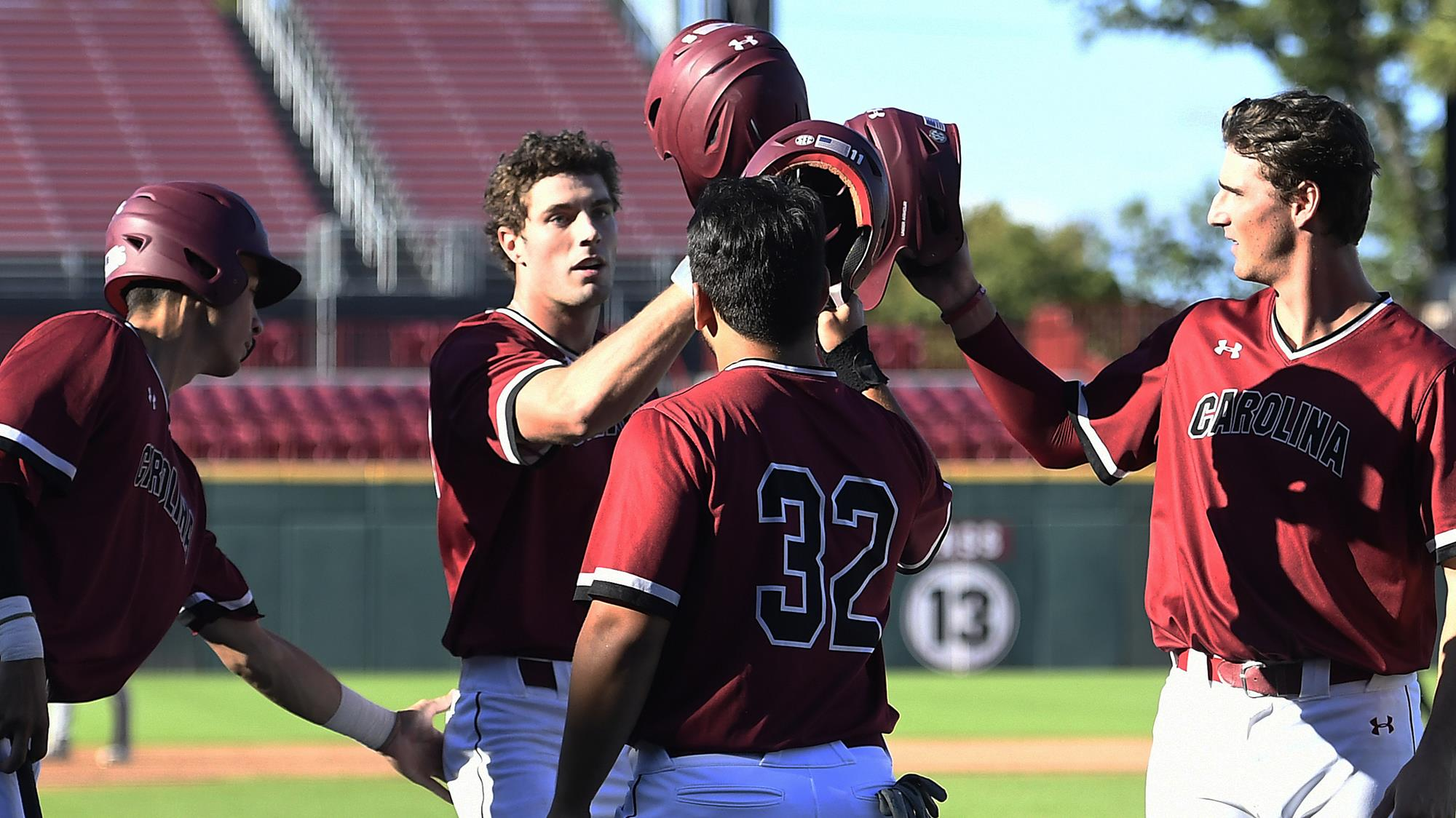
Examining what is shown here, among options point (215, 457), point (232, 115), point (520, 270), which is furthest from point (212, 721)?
point (232, 115)

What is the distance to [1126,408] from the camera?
420cm

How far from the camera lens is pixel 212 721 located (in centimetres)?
1367

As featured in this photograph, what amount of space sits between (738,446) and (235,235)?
166 cm

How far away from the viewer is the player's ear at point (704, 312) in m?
3.22

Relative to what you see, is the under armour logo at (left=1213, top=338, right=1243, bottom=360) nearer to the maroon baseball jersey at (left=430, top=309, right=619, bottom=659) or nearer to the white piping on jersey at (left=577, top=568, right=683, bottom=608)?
the maroon baseball jersey at (left=430, top=309, right=619, bottom=659)

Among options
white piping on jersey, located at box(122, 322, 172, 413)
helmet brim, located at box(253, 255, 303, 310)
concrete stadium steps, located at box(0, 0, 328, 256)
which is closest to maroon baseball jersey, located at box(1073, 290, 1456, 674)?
helmet brim, located at box(253, 255, 303, 310)

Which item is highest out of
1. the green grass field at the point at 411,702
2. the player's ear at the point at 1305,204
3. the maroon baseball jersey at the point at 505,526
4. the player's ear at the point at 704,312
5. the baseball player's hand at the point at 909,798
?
the player's ear at the point at 1305,204

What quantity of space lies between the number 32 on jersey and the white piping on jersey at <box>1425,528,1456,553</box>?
1291 mm

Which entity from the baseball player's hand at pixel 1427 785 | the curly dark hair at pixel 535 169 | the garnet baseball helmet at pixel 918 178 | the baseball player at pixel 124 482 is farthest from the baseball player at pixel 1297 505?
the baseball player at pixel 124 482

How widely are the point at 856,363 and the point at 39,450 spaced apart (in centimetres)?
169

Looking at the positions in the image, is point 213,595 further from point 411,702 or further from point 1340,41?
point 1340,41

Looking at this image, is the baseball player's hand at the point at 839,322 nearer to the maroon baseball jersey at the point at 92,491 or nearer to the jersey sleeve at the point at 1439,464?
the jersey sleeve at the point at 1439,464

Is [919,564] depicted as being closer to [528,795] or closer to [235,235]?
[528,795]

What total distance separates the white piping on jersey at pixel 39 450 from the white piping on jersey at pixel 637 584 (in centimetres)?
125
